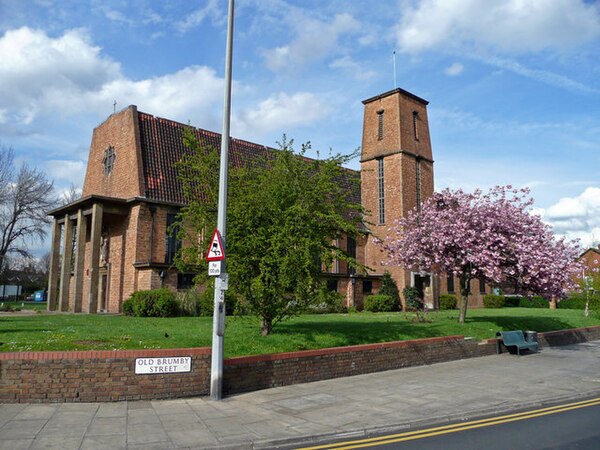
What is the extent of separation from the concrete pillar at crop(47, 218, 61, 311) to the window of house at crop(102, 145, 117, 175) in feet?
16.4

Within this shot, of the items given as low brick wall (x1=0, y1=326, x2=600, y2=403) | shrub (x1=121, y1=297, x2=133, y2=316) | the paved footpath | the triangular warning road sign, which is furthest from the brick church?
the triangular warning road sign

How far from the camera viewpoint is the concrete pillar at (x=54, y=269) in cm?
2962

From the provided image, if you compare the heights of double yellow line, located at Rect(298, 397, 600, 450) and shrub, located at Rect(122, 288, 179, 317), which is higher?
shrub, located at Rect(122, 288, 179, 317)

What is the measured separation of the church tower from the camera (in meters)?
36.4

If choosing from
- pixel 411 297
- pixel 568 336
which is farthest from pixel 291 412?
pixel 411 297

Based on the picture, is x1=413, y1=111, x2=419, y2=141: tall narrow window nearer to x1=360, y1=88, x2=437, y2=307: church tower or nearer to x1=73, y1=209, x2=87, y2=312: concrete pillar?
x1=360, y1=88, x2=437, y2=307: church tower

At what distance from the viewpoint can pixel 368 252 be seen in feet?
126

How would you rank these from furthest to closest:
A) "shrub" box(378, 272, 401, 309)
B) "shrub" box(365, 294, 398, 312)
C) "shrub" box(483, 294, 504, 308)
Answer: "shrub" box(483, 294, 504, 308), "shrub" box(378, 272, 401, 309), "shrub" box(365, 294, 398, 312)

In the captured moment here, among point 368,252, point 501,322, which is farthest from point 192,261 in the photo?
point 368,252

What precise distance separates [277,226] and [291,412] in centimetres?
528

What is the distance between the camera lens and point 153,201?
26.7 metres

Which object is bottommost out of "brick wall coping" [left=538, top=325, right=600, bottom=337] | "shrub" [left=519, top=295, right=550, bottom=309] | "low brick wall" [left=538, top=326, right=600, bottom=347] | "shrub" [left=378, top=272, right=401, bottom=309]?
"low brick wall" [left=538, top=326, right=600, bottom=347]

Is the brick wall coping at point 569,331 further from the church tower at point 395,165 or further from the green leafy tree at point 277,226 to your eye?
the church tower at point 395,165

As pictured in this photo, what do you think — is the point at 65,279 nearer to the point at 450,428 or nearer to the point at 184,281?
the point at 184,281
